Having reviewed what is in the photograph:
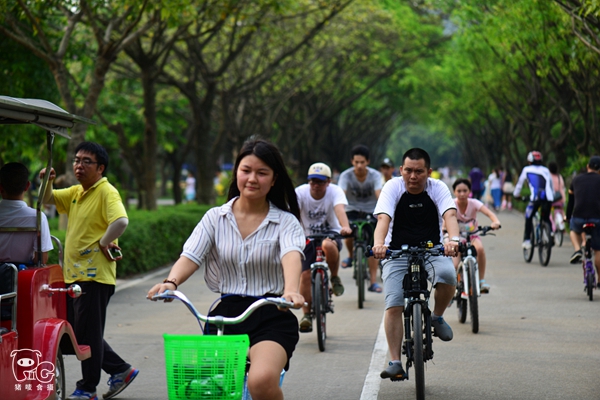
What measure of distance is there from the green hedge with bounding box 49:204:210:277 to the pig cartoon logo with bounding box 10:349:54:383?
7.14 m

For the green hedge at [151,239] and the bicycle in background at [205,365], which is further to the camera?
the green hedge at [151,239]

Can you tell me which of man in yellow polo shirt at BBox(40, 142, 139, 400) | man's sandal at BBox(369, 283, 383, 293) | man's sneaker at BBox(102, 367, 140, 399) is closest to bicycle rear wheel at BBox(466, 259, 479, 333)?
man's sandal at BBox(369, 283, 383, 293)

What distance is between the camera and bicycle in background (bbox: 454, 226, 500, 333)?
9.34 m

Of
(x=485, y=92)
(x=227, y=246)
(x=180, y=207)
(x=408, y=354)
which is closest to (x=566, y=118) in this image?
(x=485, y=92)

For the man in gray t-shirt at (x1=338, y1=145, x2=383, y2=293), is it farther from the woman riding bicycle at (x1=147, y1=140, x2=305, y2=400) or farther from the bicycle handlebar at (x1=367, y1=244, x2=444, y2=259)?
the woman riding bicycle at (x1=147, y1=140, x2=305, y2=400)

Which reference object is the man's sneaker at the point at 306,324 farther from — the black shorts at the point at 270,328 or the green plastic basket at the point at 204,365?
the green plastic basket at the point at 204,365

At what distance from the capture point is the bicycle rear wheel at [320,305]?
28.1 feet

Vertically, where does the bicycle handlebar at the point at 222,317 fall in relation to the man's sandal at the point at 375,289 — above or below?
above

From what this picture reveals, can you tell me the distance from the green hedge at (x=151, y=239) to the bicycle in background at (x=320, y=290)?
4.48 m

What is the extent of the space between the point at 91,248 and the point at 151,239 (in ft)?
31.8

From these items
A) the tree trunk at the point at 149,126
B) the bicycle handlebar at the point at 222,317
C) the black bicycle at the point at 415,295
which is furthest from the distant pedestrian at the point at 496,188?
the bicycle handlebar at the point at 222,317

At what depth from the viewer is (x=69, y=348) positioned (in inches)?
235

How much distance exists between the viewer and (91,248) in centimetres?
654

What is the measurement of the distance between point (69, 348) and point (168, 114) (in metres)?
30.4
